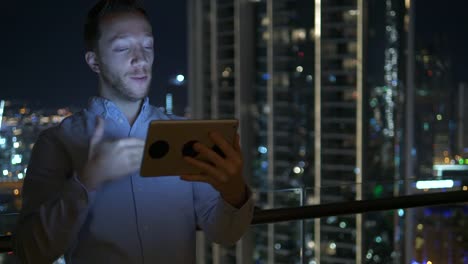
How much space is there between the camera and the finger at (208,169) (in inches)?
43.7

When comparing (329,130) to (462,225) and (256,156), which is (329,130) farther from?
(462,225)

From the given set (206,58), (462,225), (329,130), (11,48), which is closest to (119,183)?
(462,225)

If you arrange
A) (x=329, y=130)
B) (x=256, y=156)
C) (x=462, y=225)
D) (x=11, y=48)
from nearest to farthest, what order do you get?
(x=462, y=225), (x=11, y=48), (x=329, y=130), (x=256, y=156)

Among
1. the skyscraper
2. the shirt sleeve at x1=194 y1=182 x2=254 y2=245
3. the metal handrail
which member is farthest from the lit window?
the shirt sleeve at x1=194 y1=182 x2=254 y2=245

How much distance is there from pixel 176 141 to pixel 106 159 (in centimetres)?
14

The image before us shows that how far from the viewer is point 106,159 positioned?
1.12m

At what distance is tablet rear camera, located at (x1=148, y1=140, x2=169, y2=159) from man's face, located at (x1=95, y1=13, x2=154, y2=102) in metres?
0.21

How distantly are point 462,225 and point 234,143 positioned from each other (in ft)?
7.65

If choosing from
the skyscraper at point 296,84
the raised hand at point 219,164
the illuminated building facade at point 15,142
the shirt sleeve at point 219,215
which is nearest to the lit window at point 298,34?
the skyscraper at point 296,84

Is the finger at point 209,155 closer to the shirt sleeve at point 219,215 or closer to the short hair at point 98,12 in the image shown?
the shirt sleeve at point 219,215

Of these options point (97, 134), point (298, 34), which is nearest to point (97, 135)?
point (97, 134)

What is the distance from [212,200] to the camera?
1.33 metres

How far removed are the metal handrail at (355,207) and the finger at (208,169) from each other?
0.98 meters

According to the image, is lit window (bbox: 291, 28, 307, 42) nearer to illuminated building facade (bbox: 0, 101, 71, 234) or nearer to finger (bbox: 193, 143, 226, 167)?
illuminated building facade (bbox: 0, 101, 71, 234)
